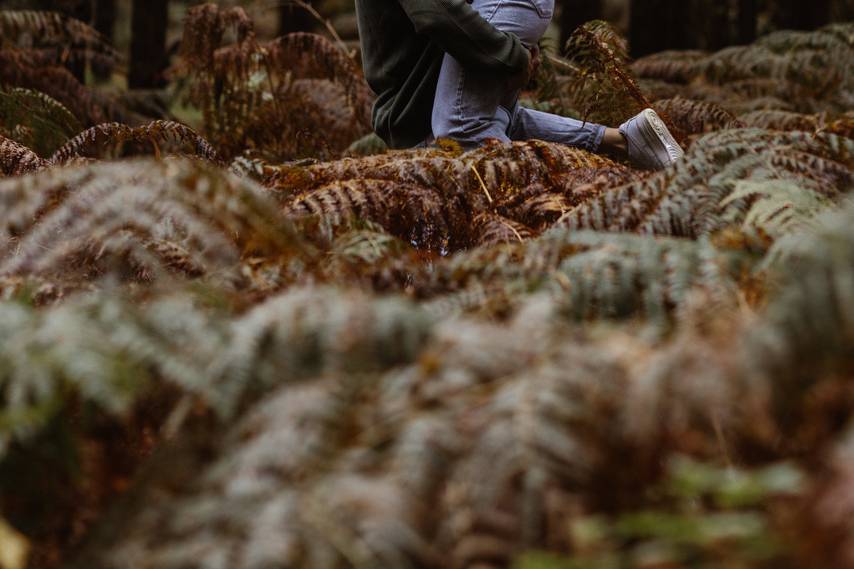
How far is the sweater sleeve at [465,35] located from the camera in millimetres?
3240

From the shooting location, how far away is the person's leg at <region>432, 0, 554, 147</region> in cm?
339

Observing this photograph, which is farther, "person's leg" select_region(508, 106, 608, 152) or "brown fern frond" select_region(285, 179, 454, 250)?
"person's leg" select_region(508, 106, 608, 152)

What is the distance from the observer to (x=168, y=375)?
1344 millimetres

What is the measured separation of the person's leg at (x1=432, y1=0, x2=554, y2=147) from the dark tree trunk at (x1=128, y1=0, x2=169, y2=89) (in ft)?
16.3

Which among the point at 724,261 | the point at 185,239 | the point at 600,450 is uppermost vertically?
the point at 724,261

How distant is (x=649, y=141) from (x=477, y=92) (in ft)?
2.27

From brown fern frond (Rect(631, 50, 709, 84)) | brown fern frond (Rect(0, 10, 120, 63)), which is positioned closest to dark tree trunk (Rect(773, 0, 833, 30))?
brown fern frond (Rect(631, 50, 709, 84))

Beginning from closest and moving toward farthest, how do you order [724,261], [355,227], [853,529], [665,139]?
[853,529], [724,261], [355,227], [665,139]

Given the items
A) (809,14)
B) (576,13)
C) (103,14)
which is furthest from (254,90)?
(809,14)

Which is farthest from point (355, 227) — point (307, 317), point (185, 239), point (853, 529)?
point (853, 529)

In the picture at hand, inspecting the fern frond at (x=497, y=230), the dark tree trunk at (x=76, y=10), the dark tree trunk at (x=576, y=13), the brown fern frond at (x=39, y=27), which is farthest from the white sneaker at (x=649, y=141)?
the dark tree trunk at (x=76, y=10)

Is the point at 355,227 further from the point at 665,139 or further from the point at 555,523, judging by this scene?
the point at 665,139

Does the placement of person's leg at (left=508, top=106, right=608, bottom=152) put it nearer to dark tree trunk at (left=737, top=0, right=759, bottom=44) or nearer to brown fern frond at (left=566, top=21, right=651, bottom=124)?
brown fern frond at (left=566, top=21, right=651, bottom=124)

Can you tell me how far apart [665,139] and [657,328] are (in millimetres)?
2014
